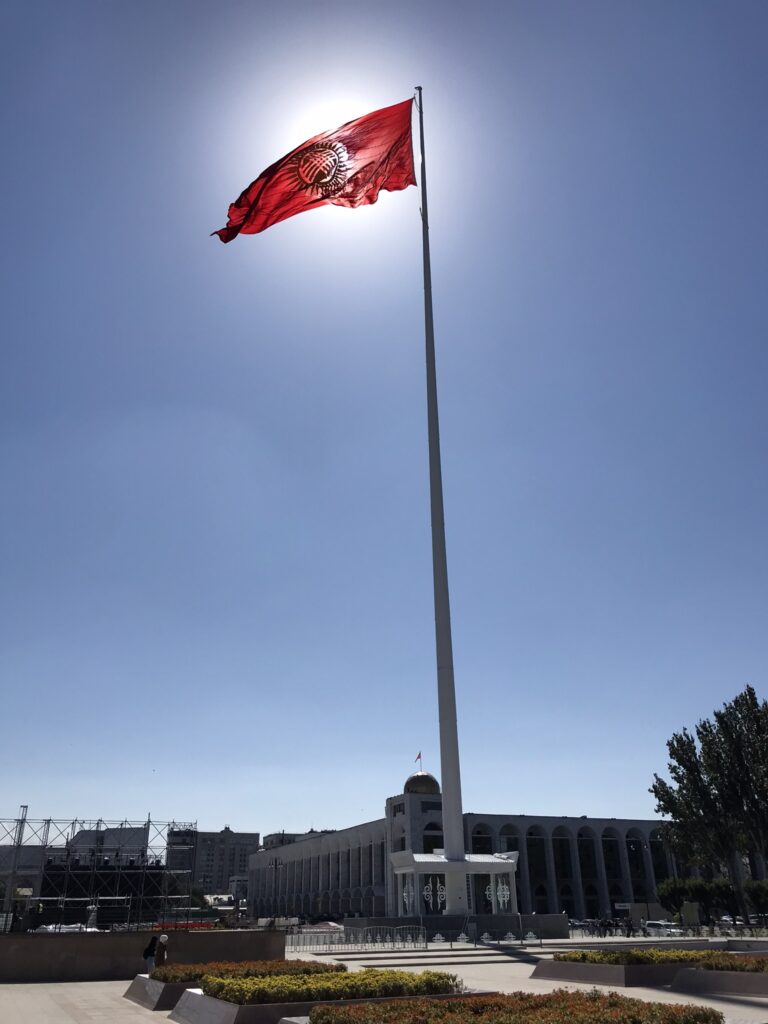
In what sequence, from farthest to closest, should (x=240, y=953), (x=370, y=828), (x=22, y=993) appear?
1. (x=370, y=828)
2. (x=240, y=953)
3. (x=22, y=993)

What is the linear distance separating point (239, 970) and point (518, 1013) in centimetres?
711

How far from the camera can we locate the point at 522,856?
7619 cm

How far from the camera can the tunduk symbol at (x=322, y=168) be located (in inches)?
1078

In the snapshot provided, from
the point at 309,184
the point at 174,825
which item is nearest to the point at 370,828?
the point at 174,825

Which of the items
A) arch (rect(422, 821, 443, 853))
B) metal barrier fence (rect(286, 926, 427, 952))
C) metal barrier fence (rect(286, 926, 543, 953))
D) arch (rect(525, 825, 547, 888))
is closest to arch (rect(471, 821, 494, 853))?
arch (rect(525, 825, 547, 888))

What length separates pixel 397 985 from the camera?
45.3ft

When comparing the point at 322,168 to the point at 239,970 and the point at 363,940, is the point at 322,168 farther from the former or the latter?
the point at 363,940

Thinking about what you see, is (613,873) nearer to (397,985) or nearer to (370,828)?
(370,828)

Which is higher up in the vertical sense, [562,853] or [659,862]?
[562,853]

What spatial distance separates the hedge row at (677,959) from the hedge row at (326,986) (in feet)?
16.9

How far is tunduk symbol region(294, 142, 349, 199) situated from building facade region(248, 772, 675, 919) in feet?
186

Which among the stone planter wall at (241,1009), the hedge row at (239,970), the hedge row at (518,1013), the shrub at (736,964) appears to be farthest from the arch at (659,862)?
the hedge row at (518,1013)

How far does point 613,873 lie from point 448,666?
6039 centimetres

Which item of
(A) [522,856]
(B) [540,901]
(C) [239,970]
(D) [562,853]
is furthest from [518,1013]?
(D) [562,853]
